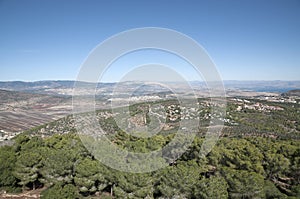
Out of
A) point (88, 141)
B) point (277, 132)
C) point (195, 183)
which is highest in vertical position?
point (88, 141)

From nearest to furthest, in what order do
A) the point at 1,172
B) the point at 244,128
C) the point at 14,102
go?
the point at 1,172 → the point at 244,128 → the point at 14,102

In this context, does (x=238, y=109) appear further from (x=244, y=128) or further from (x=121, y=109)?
(x=121, y=109)

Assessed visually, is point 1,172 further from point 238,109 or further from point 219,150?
point 238,109

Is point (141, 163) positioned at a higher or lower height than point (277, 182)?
higher

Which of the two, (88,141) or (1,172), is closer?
(1,172)

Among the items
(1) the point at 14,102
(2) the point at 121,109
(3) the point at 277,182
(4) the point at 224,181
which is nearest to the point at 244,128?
(2) the point at 121,109

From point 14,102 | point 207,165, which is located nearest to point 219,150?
point 207,165

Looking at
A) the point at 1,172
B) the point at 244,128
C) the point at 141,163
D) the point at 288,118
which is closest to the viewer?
the point at 141,163
